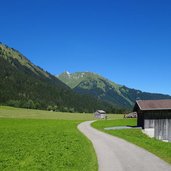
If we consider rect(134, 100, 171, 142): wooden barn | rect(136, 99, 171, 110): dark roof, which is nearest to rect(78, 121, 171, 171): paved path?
rect(134, 100, 171, 142): wooden barn

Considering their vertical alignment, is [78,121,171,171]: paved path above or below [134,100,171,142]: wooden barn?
below

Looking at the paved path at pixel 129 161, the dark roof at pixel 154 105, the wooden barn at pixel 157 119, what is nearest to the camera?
the paved path at pixel 129 161

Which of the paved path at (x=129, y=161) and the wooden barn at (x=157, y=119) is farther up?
the wooden barn at (x=157, y=119)

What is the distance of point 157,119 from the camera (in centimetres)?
6600

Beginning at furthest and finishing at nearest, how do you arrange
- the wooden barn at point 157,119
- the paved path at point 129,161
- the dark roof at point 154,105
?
the dark roof at point 154,105 → the wooden barn at point 157,119 → the paved path at point 129,161

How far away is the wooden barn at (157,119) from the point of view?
2544 inches

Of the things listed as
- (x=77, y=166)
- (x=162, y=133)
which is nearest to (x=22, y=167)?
(x=77, y=166)

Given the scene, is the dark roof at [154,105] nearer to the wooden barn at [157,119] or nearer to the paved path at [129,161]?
the wooden barn at [157,119]

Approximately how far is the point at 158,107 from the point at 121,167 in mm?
45006

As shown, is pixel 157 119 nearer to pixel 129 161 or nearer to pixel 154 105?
pixel 154 105

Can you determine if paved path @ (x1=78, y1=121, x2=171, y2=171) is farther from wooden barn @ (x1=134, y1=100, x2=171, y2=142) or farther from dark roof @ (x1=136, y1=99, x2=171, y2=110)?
dark roof @ (x1=136, y1=99, x2=171, y2=110)

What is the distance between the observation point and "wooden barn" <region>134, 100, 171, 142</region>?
6462cm

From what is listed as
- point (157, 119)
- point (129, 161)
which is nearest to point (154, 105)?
point (157, 119)

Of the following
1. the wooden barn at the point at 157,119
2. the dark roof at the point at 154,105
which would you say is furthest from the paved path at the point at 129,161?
the dark roof at the point at 154,105
